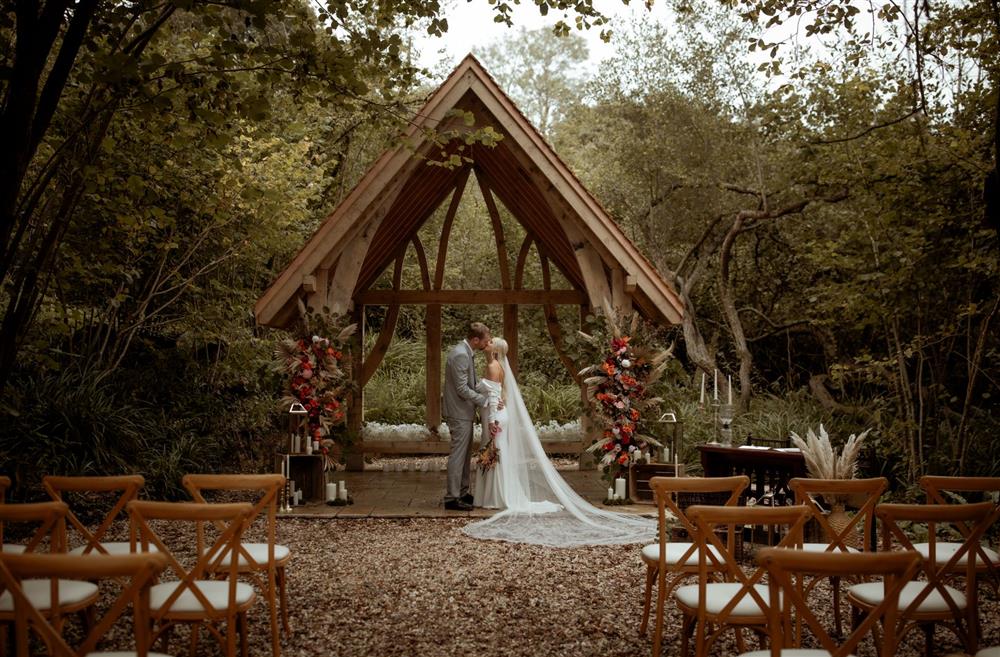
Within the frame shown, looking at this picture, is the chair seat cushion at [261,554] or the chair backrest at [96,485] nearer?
the chair backrest at [96,485]

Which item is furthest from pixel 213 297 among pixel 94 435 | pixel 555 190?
pixel 555 190

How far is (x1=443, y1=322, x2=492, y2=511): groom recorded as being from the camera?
8711mm

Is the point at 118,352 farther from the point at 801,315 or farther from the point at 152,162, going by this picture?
the point at 801,315

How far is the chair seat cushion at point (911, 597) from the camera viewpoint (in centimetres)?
378

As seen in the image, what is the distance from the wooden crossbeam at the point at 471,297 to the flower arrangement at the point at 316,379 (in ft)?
9.71

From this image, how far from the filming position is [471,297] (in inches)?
474

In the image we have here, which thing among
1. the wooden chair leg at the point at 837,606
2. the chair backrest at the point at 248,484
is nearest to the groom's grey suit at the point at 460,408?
the chair backrest at the point at 248,484

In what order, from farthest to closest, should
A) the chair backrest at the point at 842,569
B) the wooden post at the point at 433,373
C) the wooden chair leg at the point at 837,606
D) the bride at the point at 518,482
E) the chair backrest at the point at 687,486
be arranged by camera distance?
the wooden post at the point at 433,373, the bride at the point at 518,482, the wooden chair leg at the point at 837,606, the chair backrest at the point at 687,486, the chair backrest at the point at 842,569

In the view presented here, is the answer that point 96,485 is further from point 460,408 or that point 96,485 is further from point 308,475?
point 308,475

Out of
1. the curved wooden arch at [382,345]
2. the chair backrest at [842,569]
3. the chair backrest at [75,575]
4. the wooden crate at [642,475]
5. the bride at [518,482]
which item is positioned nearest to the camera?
the chair backrest at [75,575]

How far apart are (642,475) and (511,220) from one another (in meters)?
11.8

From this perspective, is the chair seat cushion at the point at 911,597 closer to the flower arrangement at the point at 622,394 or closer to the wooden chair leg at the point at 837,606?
the wooden chair leg at the point at 837,606

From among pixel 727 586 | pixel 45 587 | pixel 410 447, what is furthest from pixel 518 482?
pixel 45 587

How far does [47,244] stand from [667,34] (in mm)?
12683
